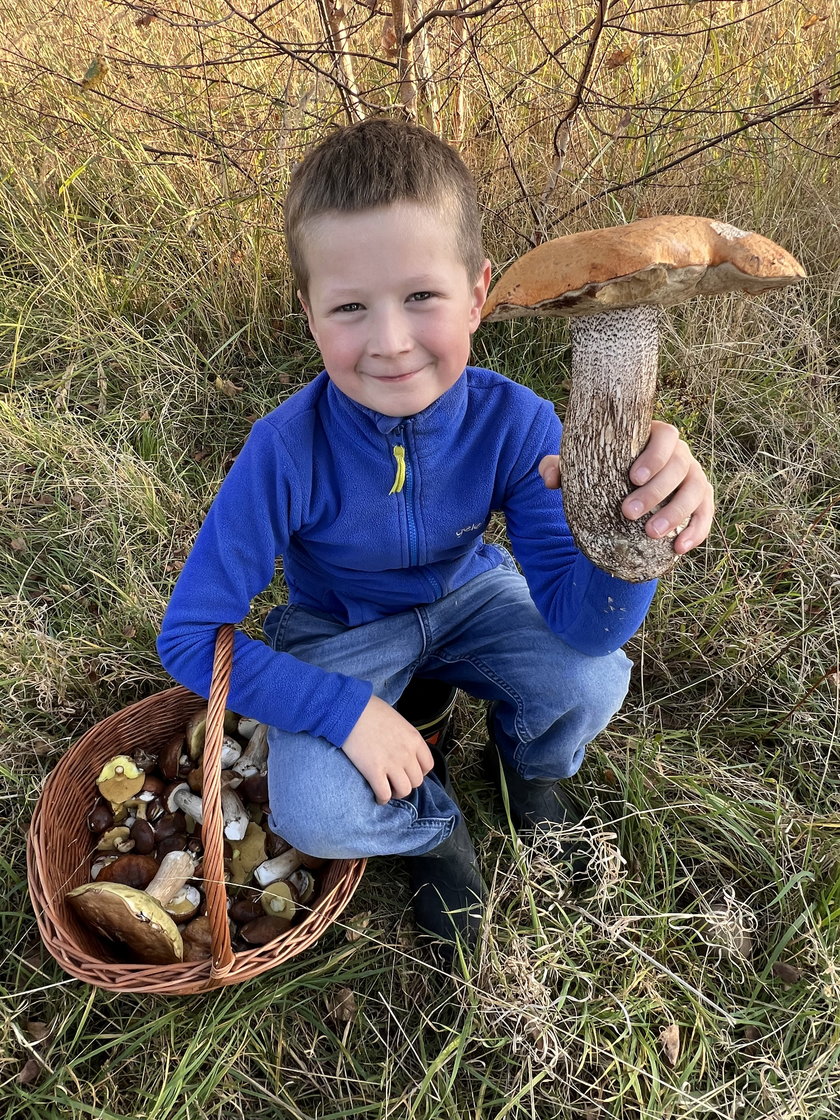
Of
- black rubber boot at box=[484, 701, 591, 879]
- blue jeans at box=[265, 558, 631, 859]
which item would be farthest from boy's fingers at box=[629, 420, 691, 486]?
black rubber boot at box=[484, 701, 591, 879]

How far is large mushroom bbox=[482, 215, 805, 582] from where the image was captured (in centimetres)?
87

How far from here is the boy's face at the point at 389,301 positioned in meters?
1.21

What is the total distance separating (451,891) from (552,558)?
786 millimetres

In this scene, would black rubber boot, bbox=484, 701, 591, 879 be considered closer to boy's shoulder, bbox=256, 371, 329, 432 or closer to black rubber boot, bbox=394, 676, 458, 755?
black rubber boot, bbox=394, 676, 458, 755

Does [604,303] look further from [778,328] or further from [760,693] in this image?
[778,328]

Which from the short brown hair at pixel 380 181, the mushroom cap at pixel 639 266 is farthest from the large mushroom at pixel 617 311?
the short brown hair at pixel 380 181

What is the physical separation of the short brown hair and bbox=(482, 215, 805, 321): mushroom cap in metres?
0.38

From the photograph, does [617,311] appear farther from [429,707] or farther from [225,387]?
[225,387]

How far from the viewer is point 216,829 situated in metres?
1.34

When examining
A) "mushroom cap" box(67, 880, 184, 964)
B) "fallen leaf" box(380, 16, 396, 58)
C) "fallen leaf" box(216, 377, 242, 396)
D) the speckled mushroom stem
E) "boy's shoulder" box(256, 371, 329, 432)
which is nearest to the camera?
the speckled mushroom stem

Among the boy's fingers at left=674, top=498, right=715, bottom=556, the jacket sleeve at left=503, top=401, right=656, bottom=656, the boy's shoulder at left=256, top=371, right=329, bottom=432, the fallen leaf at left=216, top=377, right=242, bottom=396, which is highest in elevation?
the boy's shoulder at left=256, top=371, right=329, bottom=432

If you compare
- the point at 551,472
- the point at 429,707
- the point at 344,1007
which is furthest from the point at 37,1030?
the point at 551,472

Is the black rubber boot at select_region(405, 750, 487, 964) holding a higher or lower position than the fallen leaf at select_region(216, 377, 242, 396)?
lower

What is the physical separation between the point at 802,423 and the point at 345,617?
177cm
